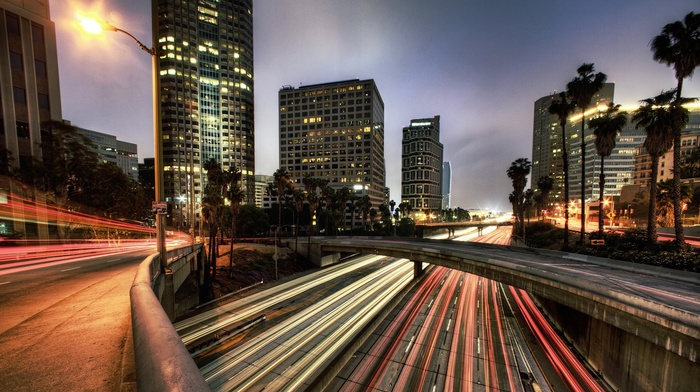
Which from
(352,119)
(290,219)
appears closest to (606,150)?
(290,219)

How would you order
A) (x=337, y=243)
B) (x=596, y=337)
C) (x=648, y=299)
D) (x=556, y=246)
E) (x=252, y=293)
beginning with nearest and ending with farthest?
1. (x=648, y=299)
2. (x=596, y=337)
3. (x=252, y=293)
4. (x=556, y=246)
5. (x=337, y=243)

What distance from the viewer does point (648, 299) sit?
12.1 m

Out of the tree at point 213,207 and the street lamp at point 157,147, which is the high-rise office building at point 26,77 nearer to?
the tree at point 213,207

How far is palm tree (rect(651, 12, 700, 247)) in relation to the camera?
22.5 meters

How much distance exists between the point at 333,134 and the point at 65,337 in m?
132

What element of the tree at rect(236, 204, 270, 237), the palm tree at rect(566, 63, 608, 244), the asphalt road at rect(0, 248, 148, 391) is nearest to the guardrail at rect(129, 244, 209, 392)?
the asphalt road at rect(0, 248, 148, 391)

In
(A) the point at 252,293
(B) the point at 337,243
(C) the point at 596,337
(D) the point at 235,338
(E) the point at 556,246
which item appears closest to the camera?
(C) the point at 596,337

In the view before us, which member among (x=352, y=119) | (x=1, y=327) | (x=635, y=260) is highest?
(x=352, y=119)

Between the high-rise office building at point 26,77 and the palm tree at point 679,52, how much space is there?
66560 millimetres

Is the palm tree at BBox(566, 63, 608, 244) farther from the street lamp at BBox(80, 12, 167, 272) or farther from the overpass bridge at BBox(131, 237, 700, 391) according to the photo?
the street lamp at BBox(80, 12, 167, 272)

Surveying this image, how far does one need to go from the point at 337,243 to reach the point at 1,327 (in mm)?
43961

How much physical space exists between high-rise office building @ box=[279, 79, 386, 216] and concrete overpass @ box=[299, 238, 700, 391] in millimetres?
107798

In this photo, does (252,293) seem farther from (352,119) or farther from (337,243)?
(352,119)

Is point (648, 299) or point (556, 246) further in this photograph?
point (556, 246)
